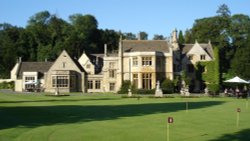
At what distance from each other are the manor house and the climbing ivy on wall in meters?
1.25

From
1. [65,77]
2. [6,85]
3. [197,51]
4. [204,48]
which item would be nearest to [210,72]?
[197,51]

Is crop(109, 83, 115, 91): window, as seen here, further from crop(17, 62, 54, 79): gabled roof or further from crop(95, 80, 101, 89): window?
crop(17, 62, 54, 79): gabled roof

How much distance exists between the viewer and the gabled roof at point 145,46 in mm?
66912

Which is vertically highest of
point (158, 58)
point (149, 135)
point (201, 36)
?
point (201, 36)

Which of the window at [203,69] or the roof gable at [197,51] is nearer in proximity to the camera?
the window at [203,69]

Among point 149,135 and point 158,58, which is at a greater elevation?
point 158,58

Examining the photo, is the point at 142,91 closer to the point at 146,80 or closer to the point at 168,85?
the point at 146,80

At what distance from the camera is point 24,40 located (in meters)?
112

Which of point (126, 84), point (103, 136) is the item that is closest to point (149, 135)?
point (103, 136)

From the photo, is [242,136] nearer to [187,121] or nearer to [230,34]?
[187,121]

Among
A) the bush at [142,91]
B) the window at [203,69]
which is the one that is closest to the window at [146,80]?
the bush at [142,91]

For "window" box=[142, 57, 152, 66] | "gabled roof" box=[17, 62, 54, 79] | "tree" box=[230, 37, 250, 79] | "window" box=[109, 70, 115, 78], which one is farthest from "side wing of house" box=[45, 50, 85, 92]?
"tree" box=[230, 37, 250, 79]

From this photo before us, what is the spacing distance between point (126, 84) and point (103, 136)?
A: 49.0 metres

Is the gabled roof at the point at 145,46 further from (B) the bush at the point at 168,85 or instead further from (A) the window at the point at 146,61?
(B) the bush at the point at 168,85
